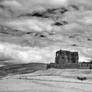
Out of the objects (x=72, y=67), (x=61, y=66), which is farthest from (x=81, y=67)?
(x=61, y=66)

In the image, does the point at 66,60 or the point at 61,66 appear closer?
the point at 61,66

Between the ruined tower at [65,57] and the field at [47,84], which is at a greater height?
the ruined tower at [65,57]

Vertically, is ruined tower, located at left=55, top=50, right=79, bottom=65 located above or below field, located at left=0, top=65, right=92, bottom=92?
above

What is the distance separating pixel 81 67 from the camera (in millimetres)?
117125

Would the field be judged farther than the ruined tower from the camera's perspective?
No

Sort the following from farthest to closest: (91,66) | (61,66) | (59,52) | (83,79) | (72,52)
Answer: (72,52) < (59,52) < (61,66) < (91,66) < (83,79)

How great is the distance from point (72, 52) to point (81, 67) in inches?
1760

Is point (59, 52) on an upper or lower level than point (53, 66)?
upper

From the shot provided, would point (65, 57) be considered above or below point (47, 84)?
above

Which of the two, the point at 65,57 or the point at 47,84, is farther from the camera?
the point at 65,57

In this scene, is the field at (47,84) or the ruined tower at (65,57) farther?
the ruined tower at (65,57)

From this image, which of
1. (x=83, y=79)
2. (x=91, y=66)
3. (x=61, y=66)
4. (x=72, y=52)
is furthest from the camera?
(x=72, y=52)

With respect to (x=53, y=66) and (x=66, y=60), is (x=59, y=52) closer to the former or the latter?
(x=66, y=60)

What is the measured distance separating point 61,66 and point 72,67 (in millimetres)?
8316
